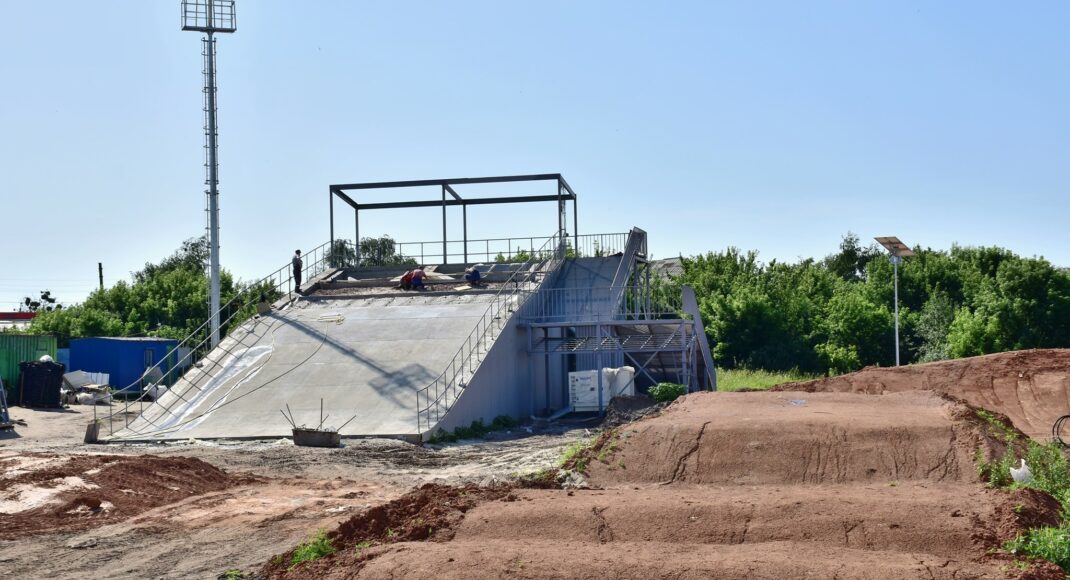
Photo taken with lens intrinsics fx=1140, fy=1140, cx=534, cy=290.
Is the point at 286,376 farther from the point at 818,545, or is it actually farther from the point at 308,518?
the point at 818,545

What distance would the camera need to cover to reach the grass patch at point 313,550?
11164 mm

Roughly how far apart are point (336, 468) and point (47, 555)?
7.76 metres

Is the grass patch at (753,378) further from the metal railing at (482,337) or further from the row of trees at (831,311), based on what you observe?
the metal railing at (482,337)

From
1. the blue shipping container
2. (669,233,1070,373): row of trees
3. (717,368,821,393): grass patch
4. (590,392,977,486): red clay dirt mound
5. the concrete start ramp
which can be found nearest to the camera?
(590,392,977,486): red clay dirt mound

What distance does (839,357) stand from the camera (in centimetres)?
4772

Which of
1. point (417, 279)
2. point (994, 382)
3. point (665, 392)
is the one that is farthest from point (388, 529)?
point (417, 279)

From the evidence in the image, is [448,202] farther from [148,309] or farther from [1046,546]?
[1046,546]

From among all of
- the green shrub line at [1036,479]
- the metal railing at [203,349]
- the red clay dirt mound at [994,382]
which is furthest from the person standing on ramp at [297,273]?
the green shrub line at [1036,479]

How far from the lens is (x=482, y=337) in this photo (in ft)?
98.5

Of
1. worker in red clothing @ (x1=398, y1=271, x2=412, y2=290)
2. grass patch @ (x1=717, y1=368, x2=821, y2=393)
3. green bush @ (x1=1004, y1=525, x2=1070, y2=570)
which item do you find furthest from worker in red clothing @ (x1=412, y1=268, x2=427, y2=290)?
green bush @ (x1=1004, y1=525, x2=1070, y2=570)

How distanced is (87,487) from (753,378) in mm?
29068

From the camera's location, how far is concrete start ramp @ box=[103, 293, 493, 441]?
2609 cm

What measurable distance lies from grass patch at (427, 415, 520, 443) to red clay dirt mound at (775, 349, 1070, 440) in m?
7.04

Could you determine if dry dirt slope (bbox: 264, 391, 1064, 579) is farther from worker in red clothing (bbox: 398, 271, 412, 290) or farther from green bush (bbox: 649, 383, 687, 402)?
worker in red clothing (bbox: 398, 271, 412, 290)
